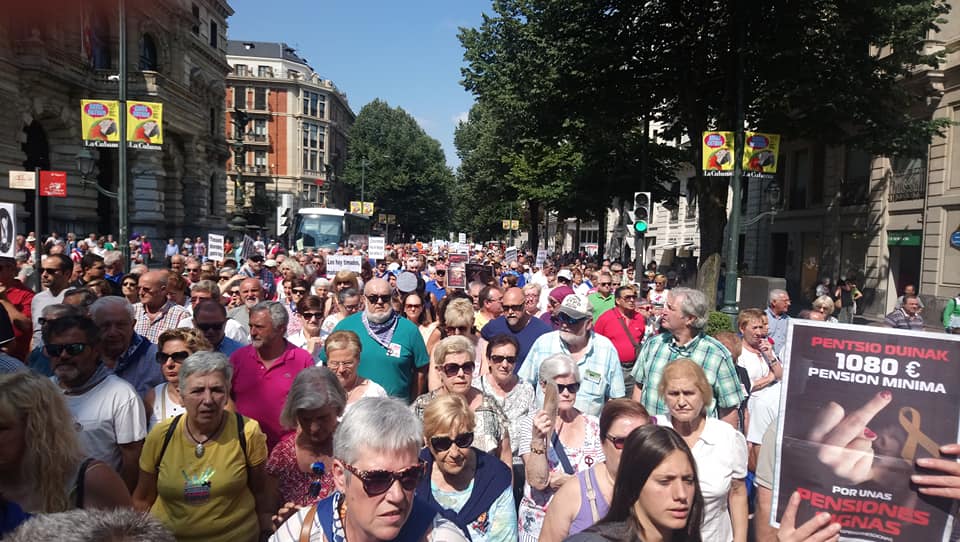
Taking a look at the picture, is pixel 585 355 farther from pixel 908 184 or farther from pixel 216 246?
pixel 908 184

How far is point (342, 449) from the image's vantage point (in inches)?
101

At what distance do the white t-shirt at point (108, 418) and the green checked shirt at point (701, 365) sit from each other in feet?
10.2

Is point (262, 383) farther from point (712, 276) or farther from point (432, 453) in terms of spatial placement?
point (712, 276)

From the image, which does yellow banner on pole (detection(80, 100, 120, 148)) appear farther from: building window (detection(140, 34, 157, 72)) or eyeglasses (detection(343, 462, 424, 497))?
building window (detection(140, 34, 157, 72))

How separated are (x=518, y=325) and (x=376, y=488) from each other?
404cm

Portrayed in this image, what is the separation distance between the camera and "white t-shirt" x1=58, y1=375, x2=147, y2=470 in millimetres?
3506

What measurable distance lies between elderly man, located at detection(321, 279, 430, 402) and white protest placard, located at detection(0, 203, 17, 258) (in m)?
3.83

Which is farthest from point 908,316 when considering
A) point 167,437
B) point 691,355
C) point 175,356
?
point 167,437

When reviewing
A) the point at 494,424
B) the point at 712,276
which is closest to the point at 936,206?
the point at 712,276

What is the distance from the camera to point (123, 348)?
16.1ft

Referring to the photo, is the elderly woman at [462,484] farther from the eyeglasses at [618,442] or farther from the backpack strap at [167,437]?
the backpack strap at [167,437]

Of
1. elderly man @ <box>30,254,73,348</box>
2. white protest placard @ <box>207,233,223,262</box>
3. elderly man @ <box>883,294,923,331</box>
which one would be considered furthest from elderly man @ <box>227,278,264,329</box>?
elderly man @ <box>883,294,923,331</box>

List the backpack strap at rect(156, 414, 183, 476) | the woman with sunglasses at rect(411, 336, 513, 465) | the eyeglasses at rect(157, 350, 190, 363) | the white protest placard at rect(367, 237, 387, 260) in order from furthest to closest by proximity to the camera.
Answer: the white protest placard at rect(367, 237, 387, 260), the eyeglasses at rect(157, 350, 190, 363), the woman with sunglasses at rect(411, 336, 513, 465), the backpack strap at rect(156, 414, 183, 476)

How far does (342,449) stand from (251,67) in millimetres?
91456
